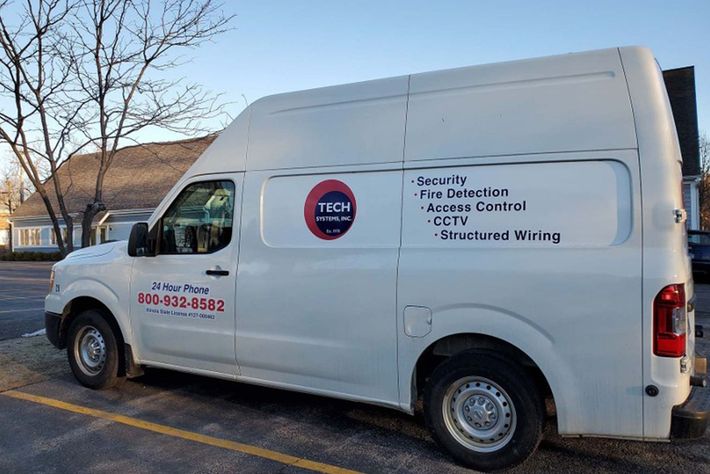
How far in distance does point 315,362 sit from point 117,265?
7.69ft

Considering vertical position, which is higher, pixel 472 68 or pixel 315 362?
pixel 472 68

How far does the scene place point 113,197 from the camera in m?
35.6

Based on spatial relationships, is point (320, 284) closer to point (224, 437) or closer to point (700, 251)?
point (224, 437)

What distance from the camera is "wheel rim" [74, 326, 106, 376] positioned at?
5781 millimetres

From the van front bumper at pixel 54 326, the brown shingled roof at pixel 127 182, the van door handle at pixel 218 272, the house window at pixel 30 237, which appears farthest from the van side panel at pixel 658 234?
the house window at pixel 30 237

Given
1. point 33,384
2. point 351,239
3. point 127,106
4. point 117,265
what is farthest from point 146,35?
point 351,239

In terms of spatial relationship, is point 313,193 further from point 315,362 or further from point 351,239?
point 315,362

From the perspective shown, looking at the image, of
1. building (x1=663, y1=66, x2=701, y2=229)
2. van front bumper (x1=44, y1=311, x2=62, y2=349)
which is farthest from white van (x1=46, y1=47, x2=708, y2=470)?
building (x1=663, y1=66, x2=701, y2=229)

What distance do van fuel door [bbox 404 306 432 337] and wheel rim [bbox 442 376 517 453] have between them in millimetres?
411

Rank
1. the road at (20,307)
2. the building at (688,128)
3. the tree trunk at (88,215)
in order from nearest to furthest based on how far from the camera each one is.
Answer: the tree trunk at (88,215), the road at (20,307), the building at (688,128)

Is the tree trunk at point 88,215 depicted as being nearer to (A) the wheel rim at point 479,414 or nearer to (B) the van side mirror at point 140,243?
(B) the van side mirror at point 140,243

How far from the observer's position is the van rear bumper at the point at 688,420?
3424 millimetres

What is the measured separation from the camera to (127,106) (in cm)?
910

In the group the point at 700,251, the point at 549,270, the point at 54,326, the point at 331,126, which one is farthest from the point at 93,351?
the point at 700,251
